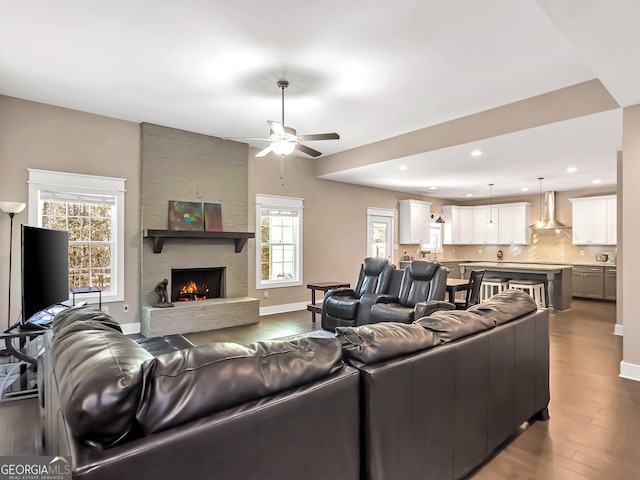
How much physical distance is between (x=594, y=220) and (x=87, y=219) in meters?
10.3

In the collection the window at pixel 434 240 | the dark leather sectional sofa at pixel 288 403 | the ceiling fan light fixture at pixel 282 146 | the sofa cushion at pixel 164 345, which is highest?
the ceiling fan light fixture at pixel 282 146

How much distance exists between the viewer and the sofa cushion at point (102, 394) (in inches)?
37.2

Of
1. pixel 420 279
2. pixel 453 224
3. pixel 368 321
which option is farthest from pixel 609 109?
pixel 453 224

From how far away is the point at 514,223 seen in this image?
10039 mm

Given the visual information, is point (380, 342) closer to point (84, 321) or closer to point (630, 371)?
point (84, 321)

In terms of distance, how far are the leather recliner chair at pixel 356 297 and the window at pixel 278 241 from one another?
1.68 metres

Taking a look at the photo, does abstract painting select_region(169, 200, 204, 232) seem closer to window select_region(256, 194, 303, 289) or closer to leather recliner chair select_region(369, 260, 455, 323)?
window select_region(256, 194, 303, 289)

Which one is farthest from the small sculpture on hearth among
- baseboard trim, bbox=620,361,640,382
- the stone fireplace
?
baseboard trim, bbox=620,361,640,382

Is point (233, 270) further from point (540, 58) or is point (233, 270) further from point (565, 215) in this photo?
point (565, 215)

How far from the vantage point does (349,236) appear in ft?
27.0

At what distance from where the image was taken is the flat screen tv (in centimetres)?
296

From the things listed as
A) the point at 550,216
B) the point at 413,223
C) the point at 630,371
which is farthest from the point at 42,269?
the point at 550,216

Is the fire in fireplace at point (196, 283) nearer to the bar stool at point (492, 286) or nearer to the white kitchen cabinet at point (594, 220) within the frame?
the bar stool at point (492, 286)

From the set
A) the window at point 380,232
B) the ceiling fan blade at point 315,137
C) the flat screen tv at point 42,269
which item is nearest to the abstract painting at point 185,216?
the flat screen tv at point 42,269
